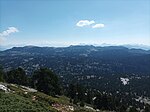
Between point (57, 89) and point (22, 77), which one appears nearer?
point (57, 89)

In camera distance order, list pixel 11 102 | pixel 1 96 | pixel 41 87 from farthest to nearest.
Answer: pixel 41 87 < pixel 1 96 < pixel 11 102

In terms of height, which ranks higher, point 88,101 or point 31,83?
point 31,83

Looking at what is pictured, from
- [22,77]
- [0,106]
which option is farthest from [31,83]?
[0,106]

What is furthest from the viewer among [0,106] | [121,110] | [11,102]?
[121,110]

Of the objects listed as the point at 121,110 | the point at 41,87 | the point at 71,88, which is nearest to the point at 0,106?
the point at 41,87

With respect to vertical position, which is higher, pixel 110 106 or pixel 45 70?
pixel 45 70

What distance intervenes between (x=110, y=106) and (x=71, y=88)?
22.1 m

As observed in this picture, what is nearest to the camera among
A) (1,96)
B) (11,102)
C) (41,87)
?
(11,102)

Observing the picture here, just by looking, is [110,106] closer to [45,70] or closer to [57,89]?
[57,89]

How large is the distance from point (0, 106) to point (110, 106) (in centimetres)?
8070

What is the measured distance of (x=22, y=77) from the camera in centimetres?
12481

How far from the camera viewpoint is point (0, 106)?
39812mm

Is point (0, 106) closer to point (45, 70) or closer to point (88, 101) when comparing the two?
point (45, 70)

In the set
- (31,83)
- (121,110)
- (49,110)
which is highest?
(49,110)
